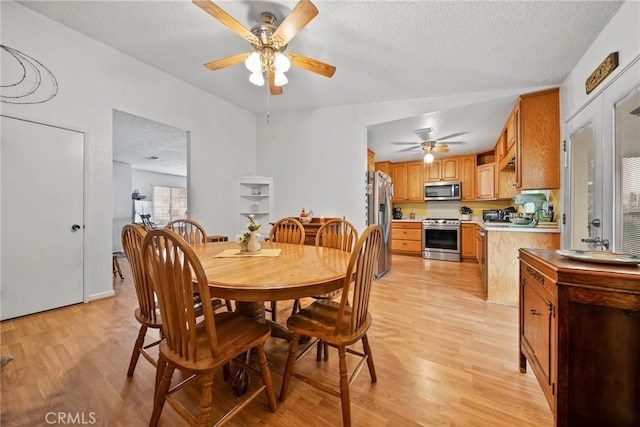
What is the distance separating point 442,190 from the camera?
18.2 ft

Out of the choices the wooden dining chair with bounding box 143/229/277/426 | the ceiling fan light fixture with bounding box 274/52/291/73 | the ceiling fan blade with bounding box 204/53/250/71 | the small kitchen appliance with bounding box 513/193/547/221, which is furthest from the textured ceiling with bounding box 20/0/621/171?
the wooden dining chair with bounding box 143/229/277/426

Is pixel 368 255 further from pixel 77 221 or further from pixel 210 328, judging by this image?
pixel 77 221

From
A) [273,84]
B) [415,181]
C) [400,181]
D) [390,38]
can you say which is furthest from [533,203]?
[273,84]

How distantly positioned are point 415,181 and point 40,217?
614 cm

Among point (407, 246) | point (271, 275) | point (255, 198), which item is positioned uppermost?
point (255, 198)

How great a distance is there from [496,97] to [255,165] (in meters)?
3.76

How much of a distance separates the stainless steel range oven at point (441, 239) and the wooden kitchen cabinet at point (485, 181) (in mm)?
737

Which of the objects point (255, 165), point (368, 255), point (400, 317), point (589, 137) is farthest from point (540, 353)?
Result: point (255, 165)

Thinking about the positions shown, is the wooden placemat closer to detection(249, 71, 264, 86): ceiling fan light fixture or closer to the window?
detection(249, 71, 264, 86): ceiling fan light fixture

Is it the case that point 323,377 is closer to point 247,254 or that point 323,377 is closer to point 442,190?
point 247,254

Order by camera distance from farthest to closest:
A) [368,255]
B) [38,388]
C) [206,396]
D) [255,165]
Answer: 1. [255,165]
2. [38,388]
3. [368,255]
4. [206,396]

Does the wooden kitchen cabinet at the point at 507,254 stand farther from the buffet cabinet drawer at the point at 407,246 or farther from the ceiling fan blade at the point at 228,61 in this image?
the ceiling fan blade at the point at 228,61

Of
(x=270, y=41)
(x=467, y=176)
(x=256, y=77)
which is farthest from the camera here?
(x=467, y=176)

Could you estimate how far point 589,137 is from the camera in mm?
2166
